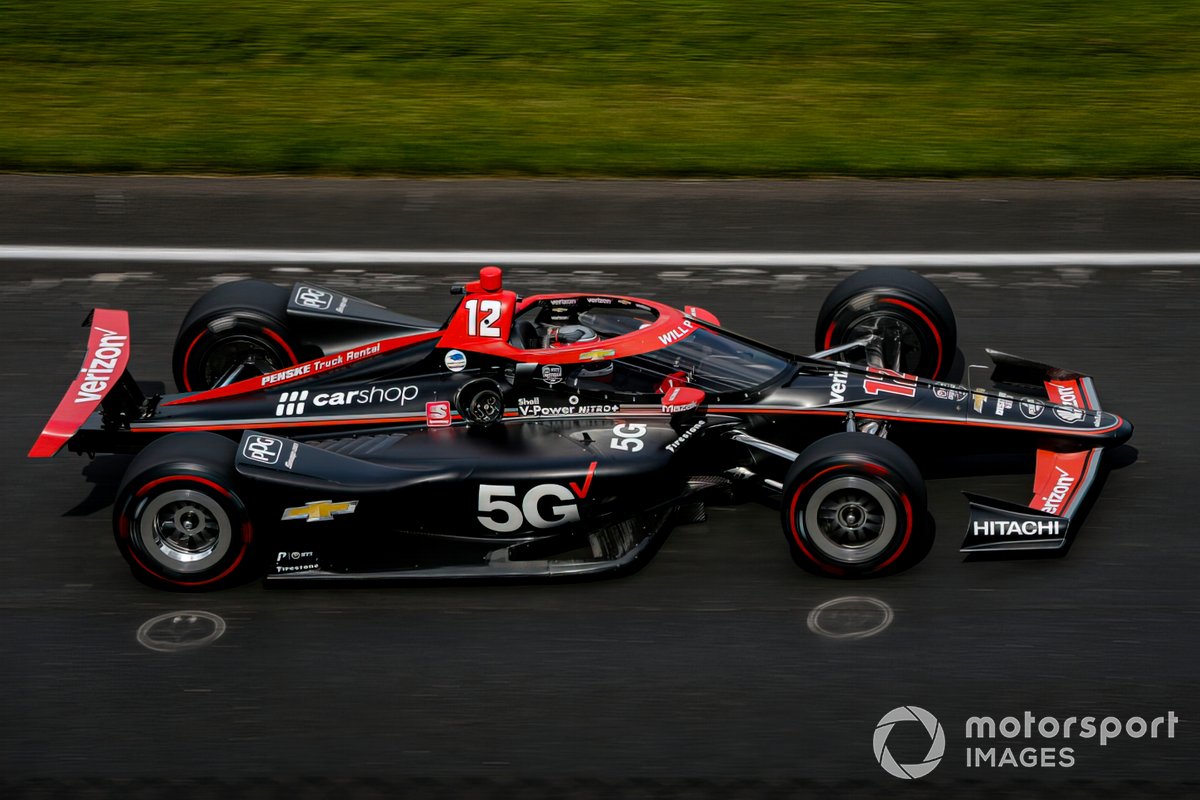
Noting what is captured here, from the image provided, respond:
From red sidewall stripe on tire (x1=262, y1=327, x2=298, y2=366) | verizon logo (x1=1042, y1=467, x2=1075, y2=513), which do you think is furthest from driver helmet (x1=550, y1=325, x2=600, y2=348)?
verizon logo (x1=1042, y1=467, x2=1075, y2=513)

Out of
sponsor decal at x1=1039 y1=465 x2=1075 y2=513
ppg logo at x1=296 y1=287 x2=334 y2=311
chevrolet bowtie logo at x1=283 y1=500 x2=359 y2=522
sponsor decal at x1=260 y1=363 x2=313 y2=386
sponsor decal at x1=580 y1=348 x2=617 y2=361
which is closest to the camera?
chevrolet bowtie logo at x1=283 y1=500 x2=359 y2=522

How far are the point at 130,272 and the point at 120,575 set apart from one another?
15.1 feet

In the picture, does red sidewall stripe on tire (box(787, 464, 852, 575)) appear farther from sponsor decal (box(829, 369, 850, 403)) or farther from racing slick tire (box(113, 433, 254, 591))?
racing slick tire (box(113, 433, 254, 591))

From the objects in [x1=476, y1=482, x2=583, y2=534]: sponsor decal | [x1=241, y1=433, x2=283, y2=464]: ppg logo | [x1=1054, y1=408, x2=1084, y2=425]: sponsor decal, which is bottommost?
[x1=476, y1=482, x2=583, y2=534]: sponsor decal

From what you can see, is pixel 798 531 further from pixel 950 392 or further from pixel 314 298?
pixel 314 298

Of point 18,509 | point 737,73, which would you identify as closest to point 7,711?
point 18,509

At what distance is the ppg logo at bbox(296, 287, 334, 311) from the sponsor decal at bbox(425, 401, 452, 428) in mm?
1547

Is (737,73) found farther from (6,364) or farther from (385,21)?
(6,364)

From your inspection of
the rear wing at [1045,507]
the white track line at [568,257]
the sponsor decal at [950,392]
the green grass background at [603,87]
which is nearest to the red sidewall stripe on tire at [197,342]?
the white track line at [568,257]

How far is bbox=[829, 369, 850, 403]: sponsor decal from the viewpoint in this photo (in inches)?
298

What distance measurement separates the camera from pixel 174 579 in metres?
6.94

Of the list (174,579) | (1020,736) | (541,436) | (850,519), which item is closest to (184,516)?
(174,579)

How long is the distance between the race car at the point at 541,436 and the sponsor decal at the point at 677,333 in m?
0.01

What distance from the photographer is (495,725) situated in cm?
609
